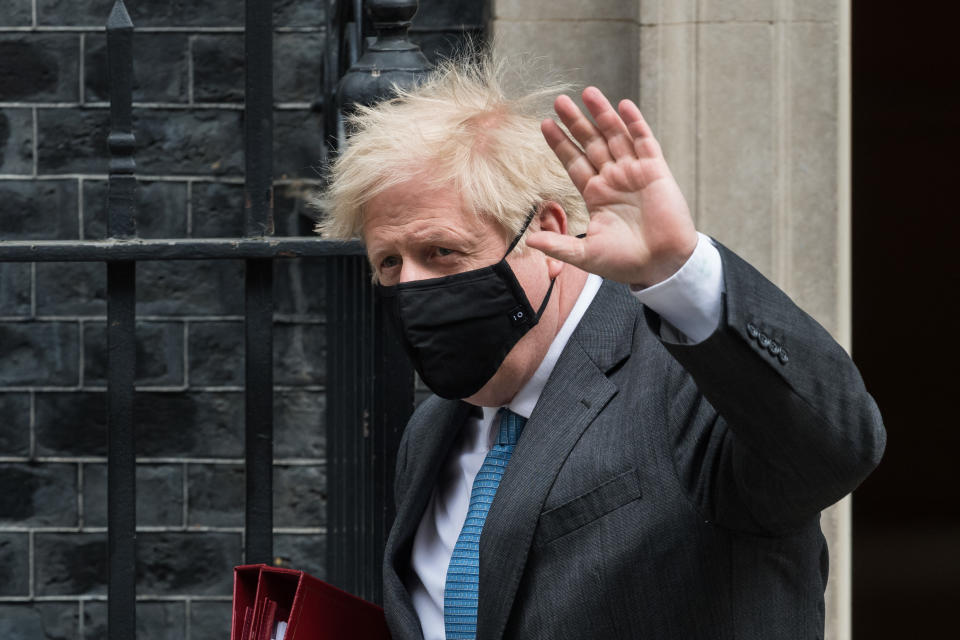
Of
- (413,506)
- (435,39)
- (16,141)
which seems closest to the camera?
(413,506)

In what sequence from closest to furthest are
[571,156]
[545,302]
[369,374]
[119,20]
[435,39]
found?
[571,156] → [545,302] → [119,20] → [369,374] → [435,39]

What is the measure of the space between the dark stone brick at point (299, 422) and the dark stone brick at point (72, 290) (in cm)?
69

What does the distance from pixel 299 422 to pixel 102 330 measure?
0.73 meters

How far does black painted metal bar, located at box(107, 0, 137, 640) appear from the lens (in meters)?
2.59

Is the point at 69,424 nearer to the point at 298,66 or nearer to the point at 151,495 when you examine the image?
the point at 151,495

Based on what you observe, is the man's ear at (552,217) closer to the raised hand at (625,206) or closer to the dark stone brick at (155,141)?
the raised hand at (625,206)

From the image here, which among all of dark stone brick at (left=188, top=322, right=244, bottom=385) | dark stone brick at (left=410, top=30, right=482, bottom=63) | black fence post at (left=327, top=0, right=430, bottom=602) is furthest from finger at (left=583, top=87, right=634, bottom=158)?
dark stone brick at (left=188, top=322, right=244, bottom=385)

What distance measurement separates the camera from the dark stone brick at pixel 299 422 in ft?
15.4

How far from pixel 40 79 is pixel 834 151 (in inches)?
110

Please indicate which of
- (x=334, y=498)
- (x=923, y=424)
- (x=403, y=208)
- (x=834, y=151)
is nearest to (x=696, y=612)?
(x=403, y=208)

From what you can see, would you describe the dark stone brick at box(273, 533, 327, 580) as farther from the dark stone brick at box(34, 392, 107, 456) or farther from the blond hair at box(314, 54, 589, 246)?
the blond hair at box(314, 54, 589, 246)

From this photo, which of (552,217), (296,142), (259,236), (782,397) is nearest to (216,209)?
(296,142)

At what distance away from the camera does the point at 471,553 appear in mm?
2113

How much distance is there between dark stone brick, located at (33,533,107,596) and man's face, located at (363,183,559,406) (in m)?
2.95
